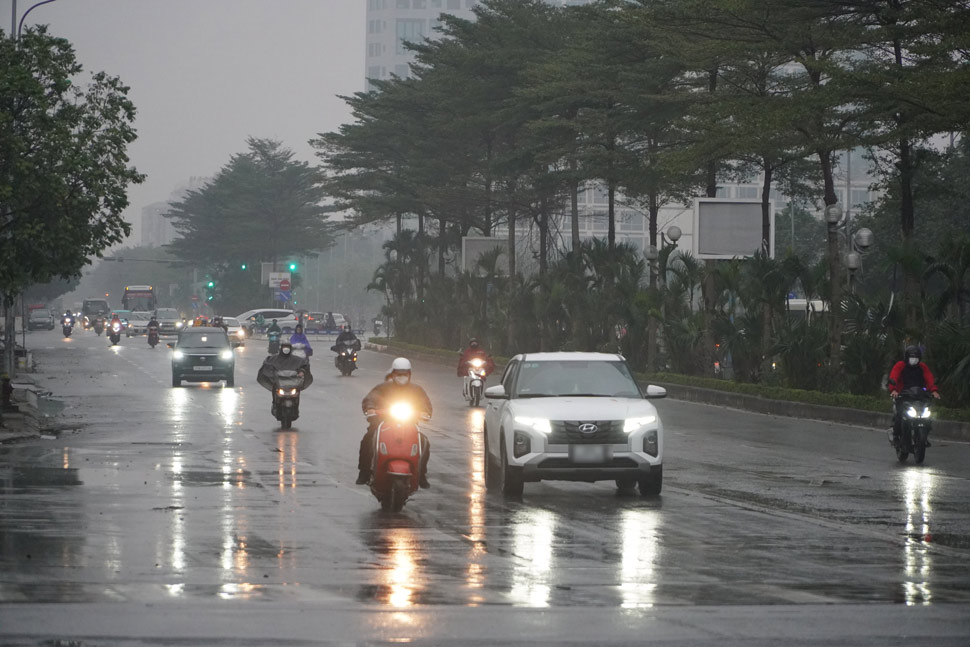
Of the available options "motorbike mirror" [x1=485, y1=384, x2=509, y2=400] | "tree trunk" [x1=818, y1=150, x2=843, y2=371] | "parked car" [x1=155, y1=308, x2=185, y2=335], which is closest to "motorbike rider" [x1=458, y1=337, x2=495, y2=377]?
"tree trunk" [x1=818, y1=150, x2=843, y2=371]

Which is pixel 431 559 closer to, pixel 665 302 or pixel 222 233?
pixel 665 302

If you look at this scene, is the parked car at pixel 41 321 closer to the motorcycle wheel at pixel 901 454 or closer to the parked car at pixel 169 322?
the parked car at pixel 169 322

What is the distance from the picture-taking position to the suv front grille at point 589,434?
54.3 feet

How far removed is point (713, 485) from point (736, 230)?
2781 cm

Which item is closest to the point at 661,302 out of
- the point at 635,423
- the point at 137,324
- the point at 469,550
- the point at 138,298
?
the point at 635,423

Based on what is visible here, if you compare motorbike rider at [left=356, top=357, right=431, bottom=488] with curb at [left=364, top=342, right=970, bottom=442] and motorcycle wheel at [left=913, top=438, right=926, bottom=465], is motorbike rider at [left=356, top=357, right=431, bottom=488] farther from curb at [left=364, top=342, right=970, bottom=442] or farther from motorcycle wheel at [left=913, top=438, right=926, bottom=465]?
curb at [left=364, top=342, right=970, bottom=442]

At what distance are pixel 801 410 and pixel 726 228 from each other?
13662 millimetres

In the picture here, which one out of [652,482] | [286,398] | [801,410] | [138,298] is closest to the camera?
[652,482]

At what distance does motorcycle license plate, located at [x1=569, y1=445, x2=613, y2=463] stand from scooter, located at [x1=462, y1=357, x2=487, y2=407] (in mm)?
18234

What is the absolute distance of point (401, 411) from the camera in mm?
16031

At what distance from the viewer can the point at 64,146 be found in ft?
91.7

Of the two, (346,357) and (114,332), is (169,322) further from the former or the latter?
(346,357)

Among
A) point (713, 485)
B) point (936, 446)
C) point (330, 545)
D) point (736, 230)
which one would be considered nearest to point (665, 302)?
point (736, 230)

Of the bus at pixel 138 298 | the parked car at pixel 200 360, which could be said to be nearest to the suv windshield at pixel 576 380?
the parked car at pixel 200 360
